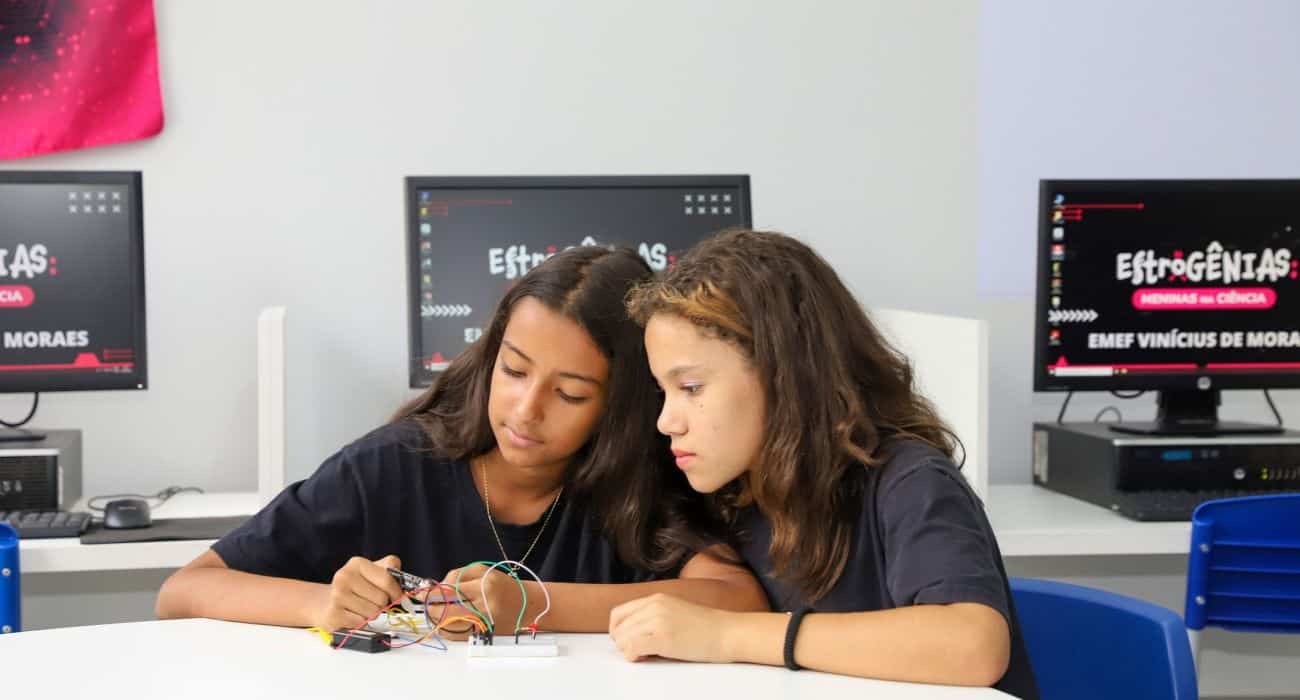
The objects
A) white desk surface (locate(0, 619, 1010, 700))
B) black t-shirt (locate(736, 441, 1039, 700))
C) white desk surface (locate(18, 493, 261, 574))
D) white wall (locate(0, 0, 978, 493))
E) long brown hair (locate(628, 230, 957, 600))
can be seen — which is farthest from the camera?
white wall (locate(0, 0, 978, 493))

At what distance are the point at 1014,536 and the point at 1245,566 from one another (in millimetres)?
382

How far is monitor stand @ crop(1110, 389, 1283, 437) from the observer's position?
2.70m

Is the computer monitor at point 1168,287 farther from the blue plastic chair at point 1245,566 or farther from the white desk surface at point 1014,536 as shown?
the blue plastic chair at point 1245,566

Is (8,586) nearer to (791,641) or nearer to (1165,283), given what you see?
(791,641)

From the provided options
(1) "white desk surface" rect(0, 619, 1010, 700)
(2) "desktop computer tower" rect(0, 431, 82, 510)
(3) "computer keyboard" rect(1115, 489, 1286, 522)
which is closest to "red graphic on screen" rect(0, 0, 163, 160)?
(2) "desktop computer tower" rect(0, 431, 82, 510)

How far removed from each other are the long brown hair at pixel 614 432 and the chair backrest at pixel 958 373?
0.63 metres

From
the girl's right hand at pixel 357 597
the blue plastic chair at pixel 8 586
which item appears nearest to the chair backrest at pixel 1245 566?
the girl's right hand at pixel 357 597

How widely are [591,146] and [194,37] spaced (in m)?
0.85

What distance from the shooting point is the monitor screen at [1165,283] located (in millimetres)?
2695

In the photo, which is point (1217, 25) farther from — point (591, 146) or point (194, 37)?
point (194, 37)

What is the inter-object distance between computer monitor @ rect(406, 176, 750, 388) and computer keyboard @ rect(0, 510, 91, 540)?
0.62m

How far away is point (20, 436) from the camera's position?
2518mm

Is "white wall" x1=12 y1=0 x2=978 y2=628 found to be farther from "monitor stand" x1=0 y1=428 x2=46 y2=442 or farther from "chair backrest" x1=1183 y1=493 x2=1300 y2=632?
"chair backrest" x1=1183 y1=493 x2=1300 y2=632

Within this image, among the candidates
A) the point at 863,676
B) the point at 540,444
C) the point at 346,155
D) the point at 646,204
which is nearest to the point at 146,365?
the point at 346,155
